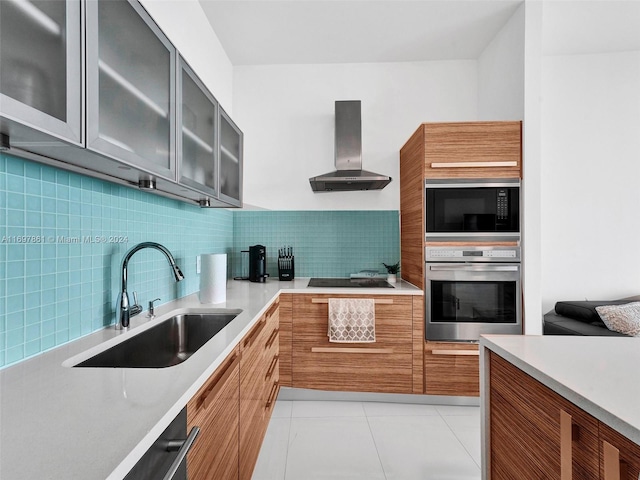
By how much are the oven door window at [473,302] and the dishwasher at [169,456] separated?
197cm

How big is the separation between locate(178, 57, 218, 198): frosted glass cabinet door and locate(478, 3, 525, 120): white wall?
216 cm

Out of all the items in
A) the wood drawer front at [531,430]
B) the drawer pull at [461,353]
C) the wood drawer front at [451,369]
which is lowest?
the wood drawer front at [451,369]

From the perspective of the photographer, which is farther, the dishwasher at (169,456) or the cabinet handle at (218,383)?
the cabinet handle at (218,383)

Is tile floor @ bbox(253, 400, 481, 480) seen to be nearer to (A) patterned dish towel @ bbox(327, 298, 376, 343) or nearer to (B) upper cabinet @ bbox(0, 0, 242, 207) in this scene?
(A) patterned dish towel @ bbox(327, 298, 376, 343)

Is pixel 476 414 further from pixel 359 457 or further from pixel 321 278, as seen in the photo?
pixel 321 278

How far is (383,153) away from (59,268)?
262 cm

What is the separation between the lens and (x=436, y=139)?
2295 mm

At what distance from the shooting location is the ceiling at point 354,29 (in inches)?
88.7

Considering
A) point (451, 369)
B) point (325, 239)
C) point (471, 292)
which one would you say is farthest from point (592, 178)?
point (325, 239)

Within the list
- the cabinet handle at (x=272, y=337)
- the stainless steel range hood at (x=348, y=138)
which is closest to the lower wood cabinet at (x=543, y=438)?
the cabinet handle at (x=272, y=337)

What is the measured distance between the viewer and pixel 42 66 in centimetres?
67

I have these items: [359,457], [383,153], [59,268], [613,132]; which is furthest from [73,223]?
[613,132]

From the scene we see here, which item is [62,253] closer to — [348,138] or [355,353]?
[355,353]

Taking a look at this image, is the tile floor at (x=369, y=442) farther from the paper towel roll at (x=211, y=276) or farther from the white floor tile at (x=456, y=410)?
the paper towel roll at (x=211, y=276)
